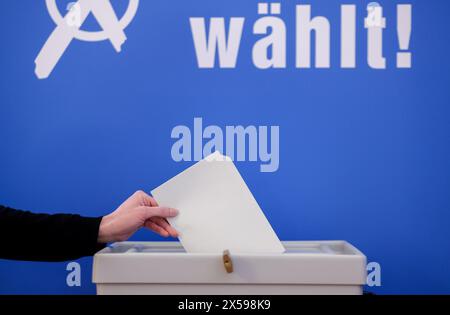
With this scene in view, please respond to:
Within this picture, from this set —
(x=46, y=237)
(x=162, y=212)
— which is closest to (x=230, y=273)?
(x=162, y=212)

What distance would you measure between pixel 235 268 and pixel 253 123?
0.38 meters

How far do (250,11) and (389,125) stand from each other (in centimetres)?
38

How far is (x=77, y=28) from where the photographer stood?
0.98m

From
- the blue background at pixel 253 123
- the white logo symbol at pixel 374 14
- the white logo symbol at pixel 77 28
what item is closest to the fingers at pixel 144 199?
the blue background at pixel 253 123

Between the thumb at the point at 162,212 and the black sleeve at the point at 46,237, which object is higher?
the thumb at the point at 162,212

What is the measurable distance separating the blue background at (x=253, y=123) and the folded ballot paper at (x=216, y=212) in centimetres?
25

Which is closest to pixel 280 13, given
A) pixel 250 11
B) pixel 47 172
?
pixel 250 11

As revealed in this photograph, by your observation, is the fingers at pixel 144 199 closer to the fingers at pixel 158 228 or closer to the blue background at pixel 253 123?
the fingers at pixel 158 228

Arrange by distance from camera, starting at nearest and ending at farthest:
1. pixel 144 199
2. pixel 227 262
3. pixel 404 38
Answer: pixel 227 262 → pixel 144 199 → pixel 404 38

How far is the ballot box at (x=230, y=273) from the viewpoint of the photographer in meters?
0.66

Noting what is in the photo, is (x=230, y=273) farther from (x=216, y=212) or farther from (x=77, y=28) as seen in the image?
(x=77, y=28)

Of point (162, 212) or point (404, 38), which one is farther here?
point (404, 38)

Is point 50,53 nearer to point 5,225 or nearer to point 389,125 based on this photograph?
point 5,225

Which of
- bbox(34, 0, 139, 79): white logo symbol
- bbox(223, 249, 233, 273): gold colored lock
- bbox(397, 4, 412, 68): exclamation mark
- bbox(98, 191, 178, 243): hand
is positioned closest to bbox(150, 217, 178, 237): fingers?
bbox(98, 191, 178, 243): hand
